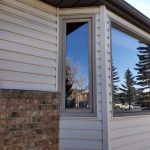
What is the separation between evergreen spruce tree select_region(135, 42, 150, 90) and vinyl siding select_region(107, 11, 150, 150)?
402 millimetres

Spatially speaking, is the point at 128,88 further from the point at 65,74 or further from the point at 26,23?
the point at 26,23

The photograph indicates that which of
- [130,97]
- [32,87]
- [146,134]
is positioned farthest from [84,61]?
[146,134]

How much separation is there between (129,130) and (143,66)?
1.66 meters

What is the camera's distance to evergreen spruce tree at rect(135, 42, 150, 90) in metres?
5.55

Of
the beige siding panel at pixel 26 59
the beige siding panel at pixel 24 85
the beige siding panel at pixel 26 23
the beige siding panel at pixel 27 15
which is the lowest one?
the beige siding panel at pixel 24 85

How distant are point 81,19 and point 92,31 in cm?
27

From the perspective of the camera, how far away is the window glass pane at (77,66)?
13.6 ft

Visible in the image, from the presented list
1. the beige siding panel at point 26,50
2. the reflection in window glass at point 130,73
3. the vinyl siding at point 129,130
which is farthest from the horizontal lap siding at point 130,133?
the beige siding panel at point 26,50

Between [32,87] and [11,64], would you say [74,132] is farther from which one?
[11,64]

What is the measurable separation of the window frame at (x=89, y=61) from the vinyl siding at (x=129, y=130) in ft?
0.96

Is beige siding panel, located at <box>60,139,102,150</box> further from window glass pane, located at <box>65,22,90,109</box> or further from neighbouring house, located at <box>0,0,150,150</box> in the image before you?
window glass pane, located at <box>65,22,90,109</box>

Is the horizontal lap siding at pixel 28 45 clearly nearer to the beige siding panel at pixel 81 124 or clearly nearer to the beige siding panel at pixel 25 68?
the beige siding panel at pixel 25 68

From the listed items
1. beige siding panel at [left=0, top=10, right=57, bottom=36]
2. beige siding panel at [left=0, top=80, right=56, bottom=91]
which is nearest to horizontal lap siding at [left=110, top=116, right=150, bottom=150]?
beige siding panel at [left=0, top=80, right=56, bottom=91]

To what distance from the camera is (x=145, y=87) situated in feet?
18.9
